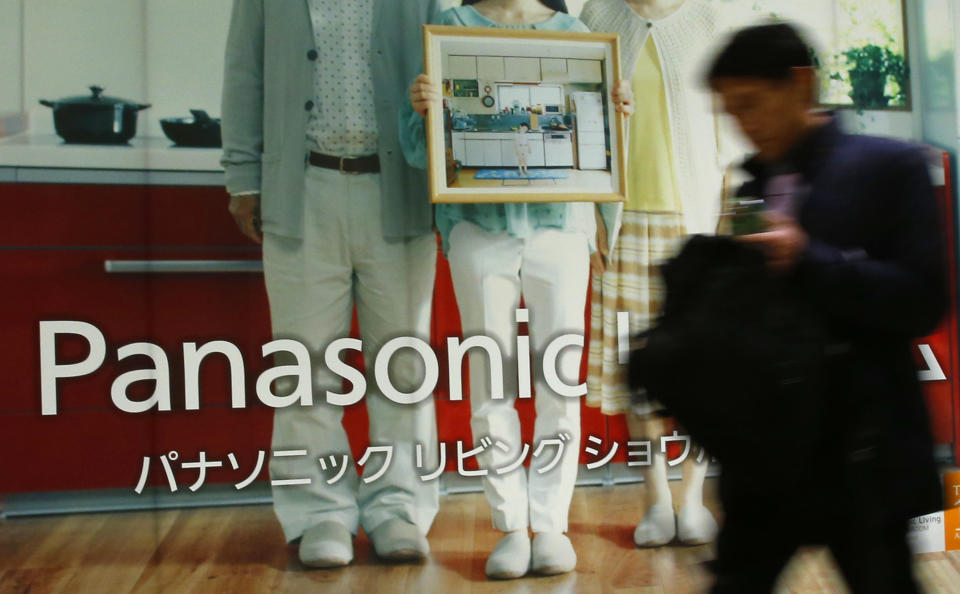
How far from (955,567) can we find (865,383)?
58.8 inches

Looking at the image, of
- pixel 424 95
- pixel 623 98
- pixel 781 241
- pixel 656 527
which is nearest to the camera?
pixel 781 241

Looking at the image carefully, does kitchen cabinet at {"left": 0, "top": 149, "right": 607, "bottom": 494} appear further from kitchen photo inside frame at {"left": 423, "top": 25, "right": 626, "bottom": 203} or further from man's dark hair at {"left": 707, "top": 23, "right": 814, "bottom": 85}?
man's dark hair at {"left": 707, "top": 23, "right": 814, "bottom": 85}

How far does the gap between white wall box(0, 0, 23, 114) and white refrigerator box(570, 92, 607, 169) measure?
131 cm

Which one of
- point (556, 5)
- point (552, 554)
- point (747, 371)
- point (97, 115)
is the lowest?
point (552, 554)

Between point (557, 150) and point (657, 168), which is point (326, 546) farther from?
point (657, 168)

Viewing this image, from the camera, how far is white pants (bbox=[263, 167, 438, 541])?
204 centimetres

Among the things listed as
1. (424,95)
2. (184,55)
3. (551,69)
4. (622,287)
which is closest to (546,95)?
(551,69)

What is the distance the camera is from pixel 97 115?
6.64 ft

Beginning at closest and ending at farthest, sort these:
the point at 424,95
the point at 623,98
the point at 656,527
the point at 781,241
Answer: the point at 781,241, the point at 424,95, the point at 623,98, the point at 656,527

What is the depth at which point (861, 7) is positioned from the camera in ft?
7.46

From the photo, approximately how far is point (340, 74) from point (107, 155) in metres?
0.59

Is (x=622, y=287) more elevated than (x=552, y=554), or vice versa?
(x=622, y=287)

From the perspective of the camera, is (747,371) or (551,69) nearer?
(747,371)

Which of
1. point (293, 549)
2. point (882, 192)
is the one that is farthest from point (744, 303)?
point (293, 549)
